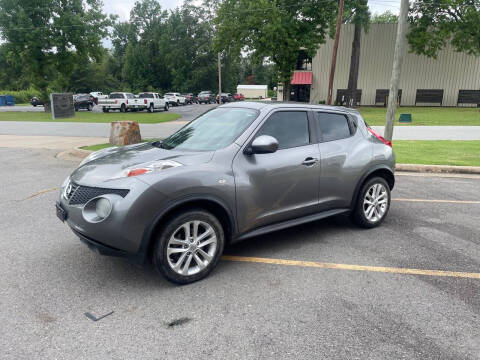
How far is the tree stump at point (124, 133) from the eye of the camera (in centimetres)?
1183

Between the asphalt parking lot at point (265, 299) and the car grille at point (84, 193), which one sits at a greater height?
the car grille at point (84, 193)

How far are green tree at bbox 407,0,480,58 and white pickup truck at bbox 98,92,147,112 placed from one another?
87.2ft

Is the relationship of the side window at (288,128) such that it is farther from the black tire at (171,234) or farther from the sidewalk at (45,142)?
the sidewalk at (45,142)

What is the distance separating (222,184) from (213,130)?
99 cm

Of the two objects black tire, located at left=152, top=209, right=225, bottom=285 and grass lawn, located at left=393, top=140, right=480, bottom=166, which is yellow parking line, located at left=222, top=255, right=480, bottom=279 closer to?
black tire, located at left=152, top=209, right=225, bottom=285

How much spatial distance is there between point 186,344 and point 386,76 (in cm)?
4556

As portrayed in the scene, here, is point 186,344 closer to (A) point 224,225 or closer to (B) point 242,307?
(B) point 242,307

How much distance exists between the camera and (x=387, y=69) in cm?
4266

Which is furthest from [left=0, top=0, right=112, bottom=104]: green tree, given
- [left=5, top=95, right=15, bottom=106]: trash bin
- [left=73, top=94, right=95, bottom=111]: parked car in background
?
[left=5, top=95, right=15, bottom=106]: trash bin

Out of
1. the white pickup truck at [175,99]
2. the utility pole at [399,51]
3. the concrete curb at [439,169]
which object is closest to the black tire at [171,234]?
the concrete curb at [439,169]

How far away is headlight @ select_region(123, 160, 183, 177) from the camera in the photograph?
3436mm

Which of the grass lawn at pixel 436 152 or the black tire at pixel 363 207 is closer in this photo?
the black tire at pixel 363 207

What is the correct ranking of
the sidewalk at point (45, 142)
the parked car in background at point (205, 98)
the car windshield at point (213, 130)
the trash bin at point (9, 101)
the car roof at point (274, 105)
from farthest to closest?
1. the parked car in background at point (205, 98)
2. the trash bin at point (9, 101)
3. the sidewalk at point (45, 142)
4. the car roof at point (274, 105)
5. the car windshield at point (213, 130)

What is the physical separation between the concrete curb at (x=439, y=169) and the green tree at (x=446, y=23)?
3107 centimetres
